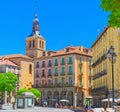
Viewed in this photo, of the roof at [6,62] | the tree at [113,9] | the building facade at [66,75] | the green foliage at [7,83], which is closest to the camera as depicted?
the tree at [113,9]

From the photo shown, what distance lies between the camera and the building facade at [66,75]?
98.6 meters

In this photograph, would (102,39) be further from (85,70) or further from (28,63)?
(28,63)

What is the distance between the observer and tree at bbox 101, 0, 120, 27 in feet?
40.1

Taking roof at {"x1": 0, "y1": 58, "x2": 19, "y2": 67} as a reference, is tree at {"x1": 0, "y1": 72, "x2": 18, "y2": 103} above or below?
below

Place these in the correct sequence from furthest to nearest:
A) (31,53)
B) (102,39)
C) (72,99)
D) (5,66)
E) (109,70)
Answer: (31,53) < (5,66) < (72,99) < (102,39) < (109,70)

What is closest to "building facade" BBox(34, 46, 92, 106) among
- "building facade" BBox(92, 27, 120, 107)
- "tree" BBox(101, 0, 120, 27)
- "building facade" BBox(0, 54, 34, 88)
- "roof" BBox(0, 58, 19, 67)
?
"building facade" BBox(0, 54, 34, 88)

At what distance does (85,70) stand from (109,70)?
4073cm

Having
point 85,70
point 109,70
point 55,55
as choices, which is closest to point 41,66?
point 55,55

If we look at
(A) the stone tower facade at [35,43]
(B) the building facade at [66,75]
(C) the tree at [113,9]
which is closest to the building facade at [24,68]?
(B) the building facade at [66,75]

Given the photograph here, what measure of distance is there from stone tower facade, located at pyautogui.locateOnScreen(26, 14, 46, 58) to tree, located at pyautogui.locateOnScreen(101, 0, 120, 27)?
4270 inches

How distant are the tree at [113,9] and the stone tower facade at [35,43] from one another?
108448mm

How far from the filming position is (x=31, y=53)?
12344 centimetres

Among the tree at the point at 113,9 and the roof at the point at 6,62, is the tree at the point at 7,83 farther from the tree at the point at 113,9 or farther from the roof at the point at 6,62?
the tree at the point at 113,9

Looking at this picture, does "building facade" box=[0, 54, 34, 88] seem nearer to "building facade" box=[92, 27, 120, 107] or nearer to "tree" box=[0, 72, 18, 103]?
"tree" box=[0, 72, 18, 103]
